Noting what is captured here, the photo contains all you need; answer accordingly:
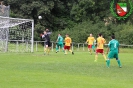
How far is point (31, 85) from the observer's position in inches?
540

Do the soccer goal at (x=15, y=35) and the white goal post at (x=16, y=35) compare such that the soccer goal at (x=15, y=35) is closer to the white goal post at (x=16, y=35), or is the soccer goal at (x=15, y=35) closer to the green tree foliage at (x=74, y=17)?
the white goal post at (x=16, y=35)

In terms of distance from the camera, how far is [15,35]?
42.4m

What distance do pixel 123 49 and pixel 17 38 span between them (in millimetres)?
14236

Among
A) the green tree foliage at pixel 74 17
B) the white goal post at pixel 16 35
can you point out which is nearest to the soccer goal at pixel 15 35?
the white goal post at pixel 16 35

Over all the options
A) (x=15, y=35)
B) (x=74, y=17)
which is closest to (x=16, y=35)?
(x=15, y=35)

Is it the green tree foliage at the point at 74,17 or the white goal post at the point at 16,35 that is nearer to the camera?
the white goal post at the point at 16,35

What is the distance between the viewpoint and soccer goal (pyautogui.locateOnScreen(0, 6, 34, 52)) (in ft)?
120

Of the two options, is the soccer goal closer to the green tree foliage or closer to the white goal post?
the white goal post

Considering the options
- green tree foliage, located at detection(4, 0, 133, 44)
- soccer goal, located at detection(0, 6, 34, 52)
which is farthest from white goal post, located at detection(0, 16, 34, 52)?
green tree foliage, located at detection(4, 0, 133, 44)

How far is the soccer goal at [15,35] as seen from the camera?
36441 mm

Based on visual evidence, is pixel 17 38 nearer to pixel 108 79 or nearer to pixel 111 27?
pixel 111 27

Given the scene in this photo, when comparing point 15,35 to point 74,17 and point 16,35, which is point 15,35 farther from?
point 74,17

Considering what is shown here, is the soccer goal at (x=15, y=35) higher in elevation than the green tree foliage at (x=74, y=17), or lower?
lower

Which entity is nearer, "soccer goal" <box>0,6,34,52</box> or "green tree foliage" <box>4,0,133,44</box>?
"soccer goal" <box>0,6,34,52</box>
